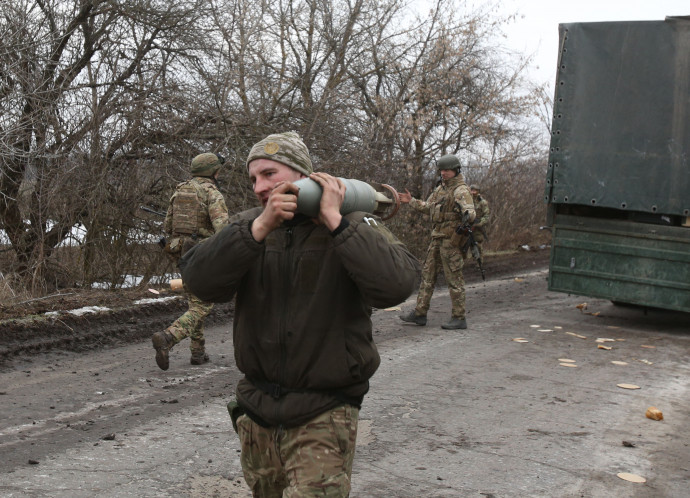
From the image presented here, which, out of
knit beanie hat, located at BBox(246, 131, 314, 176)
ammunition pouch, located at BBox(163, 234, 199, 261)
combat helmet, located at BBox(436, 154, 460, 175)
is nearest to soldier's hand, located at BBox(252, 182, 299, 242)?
knit beanie hat, located at BBox(246, 131, 314, 176)

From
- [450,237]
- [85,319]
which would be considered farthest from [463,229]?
[85,319]

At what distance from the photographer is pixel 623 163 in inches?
378

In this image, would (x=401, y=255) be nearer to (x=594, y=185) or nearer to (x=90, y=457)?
(x=90, y=457)

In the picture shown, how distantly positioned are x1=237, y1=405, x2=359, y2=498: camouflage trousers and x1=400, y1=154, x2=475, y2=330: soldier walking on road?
273 inches

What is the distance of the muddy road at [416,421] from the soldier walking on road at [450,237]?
2.04 ft

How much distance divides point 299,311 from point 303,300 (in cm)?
4

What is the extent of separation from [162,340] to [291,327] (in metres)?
4.29

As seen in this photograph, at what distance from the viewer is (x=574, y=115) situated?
9875 mm

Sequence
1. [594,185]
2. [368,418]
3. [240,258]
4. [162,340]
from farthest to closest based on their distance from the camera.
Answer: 1. [594,185]
2. [162,340]
3. [368,418]
4. [240,258]

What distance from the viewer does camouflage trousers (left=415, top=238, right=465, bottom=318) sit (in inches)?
377

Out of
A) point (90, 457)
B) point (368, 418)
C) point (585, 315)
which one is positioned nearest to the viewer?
point (90, 457)

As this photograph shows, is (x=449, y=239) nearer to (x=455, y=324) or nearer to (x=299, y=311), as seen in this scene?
(x=455, y=324)

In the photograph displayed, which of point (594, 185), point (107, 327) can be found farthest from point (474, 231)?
point (107, 327)

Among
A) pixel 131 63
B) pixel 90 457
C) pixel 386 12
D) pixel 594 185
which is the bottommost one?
pixel 90 457
